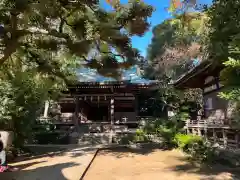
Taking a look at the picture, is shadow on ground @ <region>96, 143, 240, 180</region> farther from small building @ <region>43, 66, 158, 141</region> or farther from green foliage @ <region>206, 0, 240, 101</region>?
small building @ <region>43, 66, 158, 141</region>

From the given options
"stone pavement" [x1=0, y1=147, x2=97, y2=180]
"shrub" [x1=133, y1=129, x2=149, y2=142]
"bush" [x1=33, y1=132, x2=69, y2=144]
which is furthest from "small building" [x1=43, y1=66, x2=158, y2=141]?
"stone pavement" [x1=0, y1=147, x2=97, y2=180]

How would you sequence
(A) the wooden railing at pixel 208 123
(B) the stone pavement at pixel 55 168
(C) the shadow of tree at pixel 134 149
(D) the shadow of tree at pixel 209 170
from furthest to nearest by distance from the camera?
1. (C) the shadow of tree at pixel 134 149
2. (A) the wooden railing at pixel 208 123
3. (D) the shadow of tree at pixel 209 170
4. (B) the stone pavement at pixel 55 168

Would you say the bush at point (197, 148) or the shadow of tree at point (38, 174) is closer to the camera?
the shadow of tree at point (38, 174)

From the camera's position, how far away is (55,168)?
841cm

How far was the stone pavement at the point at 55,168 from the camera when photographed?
7270mm

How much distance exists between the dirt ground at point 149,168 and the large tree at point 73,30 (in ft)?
9.74

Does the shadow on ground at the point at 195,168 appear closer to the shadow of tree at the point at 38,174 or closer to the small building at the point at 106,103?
the shadow of tree at the point at 38,174

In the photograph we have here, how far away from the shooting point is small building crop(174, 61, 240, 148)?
10086 mm

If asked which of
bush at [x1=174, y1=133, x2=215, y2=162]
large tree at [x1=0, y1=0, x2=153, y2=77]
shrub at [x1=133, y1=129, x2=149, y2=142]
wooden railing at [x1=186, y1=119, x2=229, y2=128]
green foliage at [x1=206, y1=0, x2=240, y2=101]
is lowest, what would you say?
bush at [x1=174, y1=133, x2=215, y2=162]

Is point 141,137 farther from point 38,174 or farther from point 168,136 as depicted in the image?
point 38,174

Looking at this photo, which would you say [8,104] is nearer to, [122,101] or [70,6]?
[70,6]

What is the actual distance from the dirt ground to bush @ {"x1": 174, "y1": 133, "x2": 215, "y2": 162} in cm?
33

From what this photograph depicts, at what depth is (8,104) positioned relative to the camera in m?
10.3

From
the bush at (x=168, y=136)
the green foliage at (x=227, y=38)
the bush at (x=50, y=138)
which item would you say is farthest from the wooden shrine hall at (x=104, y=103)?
the green foliage at (x=227, y=38)
